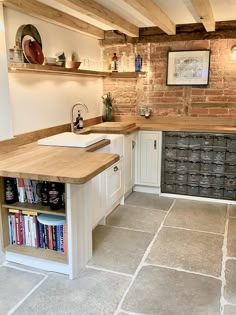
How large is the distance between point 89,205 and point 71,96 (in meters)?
1.79

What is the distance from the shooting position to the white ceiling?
319cm

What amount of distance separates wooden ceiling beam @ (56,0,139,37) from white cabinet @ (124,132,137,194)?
53.2 inches

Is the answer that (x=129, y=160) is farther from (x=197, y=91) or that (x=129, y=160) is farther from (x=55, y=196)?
(x=55, y=196)

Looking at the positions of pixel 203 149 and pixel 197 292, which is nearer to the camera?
pixel 197 292

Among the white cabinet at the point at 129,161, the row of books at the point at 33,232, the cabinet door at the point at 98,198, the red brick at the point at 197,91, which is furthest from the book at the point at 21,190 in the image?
the red brick at the point at 197,91

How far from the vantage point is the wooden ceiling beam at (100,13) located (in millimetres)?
2830

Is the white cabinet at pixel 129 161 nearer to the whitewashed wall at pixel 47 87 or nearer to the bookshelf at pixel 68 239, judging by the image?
the whitewashed wall at pixel 47 87

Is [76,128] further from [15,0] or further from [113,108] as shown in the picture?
[15,0]

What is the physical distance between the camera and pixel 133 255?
9.35 ft

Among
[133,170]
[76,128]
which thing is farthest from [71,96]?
[133,170]

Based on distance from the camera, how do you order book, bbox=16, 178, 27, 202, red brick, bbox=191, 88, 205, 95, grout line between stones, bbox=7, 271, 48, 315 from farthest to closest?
red brick, bbox=191, 88, 205, 95 < book, bbox=16, 178, 27, 202 < grout line between stones, bbox=7, 271, 48, 315

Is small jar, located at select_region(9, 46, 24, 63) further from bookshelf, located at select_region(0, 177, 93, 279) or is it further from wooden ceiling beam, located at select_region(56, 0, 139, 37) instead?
bookshelf, located at select_region(0, 177, 93, 279)

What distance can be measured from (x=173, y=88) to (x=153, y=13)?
147 cm

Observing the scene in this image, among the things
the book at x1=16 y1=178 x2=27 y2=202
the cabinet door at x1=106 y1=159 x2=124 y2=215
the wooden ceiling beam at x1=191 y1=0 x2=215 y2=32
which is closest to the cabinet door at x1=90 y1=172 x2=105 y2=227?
the cabinet door at x1=106 y1=159 x2=124 y2=215
